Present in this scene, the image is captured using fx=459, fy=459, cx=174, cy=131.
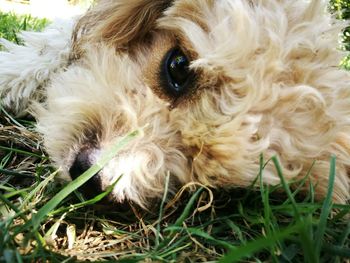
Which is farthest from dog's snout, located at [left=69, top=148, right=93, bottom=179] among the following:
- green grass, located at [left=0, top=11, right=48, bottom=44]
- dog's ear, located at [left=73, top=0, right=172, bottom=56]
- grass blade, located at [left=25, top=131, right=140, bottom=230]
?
green grass, located at [left=0, top=11, right=48, bottom=44]

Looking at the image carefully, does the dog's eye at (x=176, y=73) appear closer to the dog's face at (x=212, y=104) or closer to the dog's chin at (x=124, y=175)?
the dog's face at (x=212, y=104)

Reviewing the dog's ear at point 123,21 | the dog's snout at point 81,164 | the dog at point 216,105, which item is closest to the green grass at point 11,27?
the dog's ear at point 123,21

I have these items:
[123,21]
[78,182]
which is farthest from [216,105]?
[123,21]

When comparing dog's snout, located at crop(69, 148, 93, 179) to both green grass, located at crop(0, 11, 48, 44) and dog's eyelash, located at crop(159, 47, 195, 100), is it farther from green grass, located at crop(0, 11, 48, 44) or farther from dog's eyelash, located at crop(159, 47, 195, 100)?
green grass, located at crop(0, 11, 48, 44)

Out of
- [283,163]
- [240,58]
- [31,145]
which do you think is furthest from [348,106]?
[31,145]

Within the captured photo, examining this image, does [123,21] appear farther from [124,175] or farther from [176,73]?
[124,175]

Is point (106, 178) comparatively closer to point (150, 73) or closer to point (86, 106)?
point (86, 106)
